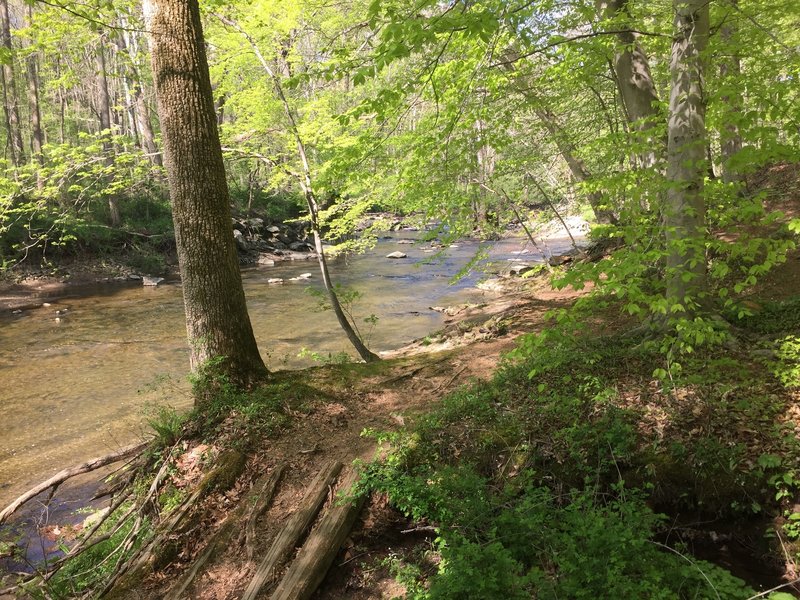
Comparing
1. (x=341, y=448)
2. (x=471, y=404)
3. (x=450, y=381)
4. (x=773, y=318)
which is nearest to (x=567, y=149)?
(x=773, y=318)

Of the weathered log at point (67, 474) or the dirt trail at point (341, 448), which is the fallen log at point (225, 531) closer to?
the dirt trail at point (341, 448)

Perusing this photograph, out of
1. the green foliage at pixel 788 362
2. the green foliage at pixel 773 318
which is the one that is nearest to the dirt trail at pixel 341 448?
the green foliage at pixel 773 318

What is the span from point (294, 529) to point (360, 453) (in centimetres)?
108

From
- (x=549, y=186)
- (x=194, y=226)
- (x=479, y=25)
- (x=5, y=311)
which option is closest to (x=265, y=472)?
(x=194, y=226)

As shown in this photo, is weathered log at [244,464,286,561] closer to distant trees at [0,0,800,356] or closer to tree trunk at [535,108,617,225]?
distant trees at [0,0,800,356]

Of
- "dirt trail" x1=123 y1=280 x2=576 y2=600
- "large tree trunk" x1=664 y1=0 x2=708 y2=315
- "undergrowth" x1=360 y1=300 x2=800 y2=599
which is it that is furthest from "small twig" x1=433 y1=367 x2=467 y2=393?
"large tree trunk" x1=664 y1=0 x2=708 y2=315

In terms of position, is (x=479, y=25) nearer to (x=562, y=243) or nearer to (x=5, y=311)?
(x=5, y=311)

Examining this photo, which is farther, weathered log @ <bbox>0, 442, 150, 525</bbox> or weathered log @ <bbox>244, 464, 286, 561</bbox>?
weathered log @ <bbox>0, 442, 150, 525</bbox>

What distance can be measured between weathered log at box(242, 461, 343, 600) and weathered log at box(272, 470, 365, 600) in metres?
0.11

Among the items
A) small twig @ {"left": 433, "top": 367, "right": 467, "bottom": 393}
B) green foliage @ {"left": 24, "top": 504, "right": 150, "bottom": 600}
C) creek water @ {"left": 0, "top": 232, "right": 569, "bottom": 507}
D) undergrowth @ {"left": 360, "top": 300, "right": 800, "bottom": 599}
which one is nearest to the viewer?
undergrowth @ {"left": 360, "top": 300, "right": 800, "bottom": 599}

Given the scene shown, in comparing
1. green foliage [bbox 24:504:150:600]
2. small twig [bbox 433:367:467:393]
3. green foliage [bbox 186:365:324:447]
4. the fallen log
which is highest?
green foliage [bbox 186:365:324:447]

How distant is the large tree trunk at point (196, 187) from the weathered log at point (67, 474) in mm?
1169

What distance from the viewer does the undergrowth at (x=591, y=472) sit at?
2.90 metres

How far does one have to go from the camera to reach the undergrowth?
114 inches
